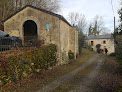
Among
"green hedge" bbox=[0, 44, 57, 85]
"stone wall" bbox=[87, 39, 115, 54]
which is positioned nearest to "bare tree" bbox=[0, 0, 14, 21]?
"green hedge" bbox=[0, 44, 57, 85]

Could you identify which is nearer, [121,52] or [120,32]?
[121,52]

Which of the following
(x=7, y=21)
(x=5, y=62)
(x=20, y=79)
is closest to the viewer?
(x=5, y=62)

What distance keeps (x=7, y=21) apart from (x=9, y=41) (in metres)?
4.29

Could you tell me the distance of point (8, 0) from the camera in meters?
16.5

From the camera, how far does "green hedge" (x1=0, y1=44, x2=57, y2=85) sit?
513 centimetres

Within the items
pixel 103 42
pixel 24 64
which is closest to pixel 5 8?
pixel 24 64

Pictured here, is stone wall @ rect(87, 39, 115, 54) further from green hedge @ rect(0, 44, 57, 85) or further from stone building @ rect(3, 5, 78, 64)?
green hedge @ rect(0, 44, 57, 85)

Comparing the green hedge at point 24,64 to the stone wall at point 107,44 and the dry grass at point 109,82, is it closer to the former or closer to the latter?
the dry grass at point 109,82

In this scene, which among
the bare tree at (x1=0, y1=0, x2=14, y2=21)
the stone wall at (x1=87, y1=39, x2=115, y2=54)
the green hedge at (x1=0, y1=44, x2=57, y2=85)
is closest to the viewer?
A: the green hedge at (x1=0, y1=44, x2=57, y2=85)

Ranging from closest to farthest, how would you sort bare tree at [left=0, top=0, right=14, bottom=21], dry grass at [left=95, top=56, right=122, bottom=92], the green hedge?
1. dry grass at [left=95, top=56, right=122, bottom=92]
2. the green hedge
3. bare tree at [left=0, top=0, right=14, bottom=21]

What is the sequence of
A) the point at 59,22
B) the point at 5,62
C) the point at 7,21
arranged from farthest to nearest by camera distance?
the point at 7,21 < the point at 59,22 < the point at 5,62

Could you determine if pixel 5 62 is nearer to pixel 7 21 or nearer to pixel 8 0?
pixel 7 21

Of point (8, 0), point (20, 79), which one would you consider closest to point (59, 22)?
point (20, 79)

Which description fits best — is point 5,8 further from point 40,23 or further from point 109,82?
point 109,82
